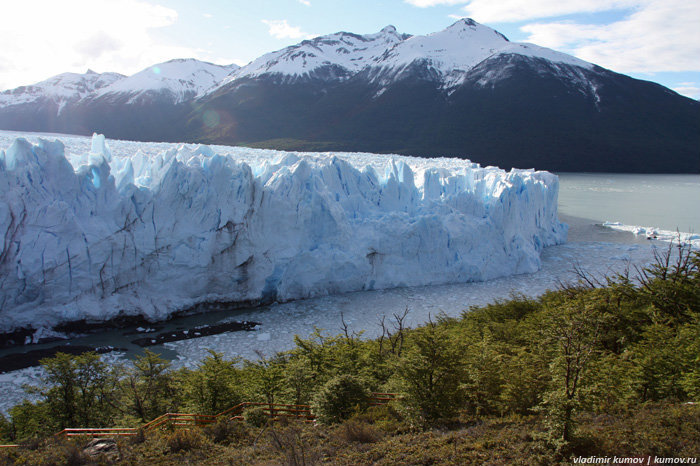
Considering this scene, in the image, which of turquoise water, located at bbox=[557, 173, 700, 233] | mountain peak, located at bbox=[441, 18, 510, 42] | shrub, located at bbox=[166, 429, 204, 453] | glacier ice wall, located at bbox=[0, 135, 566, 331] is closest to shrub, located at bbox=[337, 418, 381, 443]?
shrub, located at bbox=[166, 429, 204, 453]

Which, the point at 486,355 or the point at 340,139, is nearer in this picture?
the point at 486,355

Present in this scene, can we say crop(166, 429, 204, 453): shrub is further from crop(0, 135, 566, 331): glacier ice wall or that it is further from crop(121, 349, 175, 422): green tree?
crop(0, 135, 566, 331): glacier ice wall

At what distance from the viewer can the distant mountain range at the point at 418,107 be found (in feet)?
169

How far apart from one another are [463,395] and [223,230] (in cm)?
834

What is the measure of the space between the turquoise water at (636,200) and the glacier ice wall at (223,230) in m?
10.5

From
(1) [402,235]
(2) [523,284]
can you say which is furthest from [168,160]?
(2) [523,284]

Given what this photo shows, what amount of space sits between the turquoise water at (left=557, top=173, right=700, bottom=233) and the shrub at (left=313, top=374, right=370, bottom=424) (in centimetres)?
1838

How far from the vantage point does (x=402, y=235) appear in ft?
44.9

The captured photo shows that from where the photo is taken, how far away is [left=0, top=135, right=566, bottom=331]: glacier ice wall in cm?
983

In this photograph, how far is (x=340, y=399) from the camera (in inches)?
214

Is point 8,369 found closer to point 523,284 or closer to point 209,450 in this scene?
point 209,450

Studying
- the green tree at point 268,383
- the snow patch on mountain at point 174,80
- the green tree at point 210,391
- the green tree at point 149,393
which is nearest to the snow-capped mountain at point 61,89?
the snow patch on mountain at point 174,80

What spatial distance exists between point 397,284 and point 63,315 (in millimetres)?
9070

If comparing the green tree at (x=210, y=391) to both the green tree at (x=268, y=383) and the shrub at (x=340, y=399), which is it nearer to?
the green tree at (x=268, y=383)
